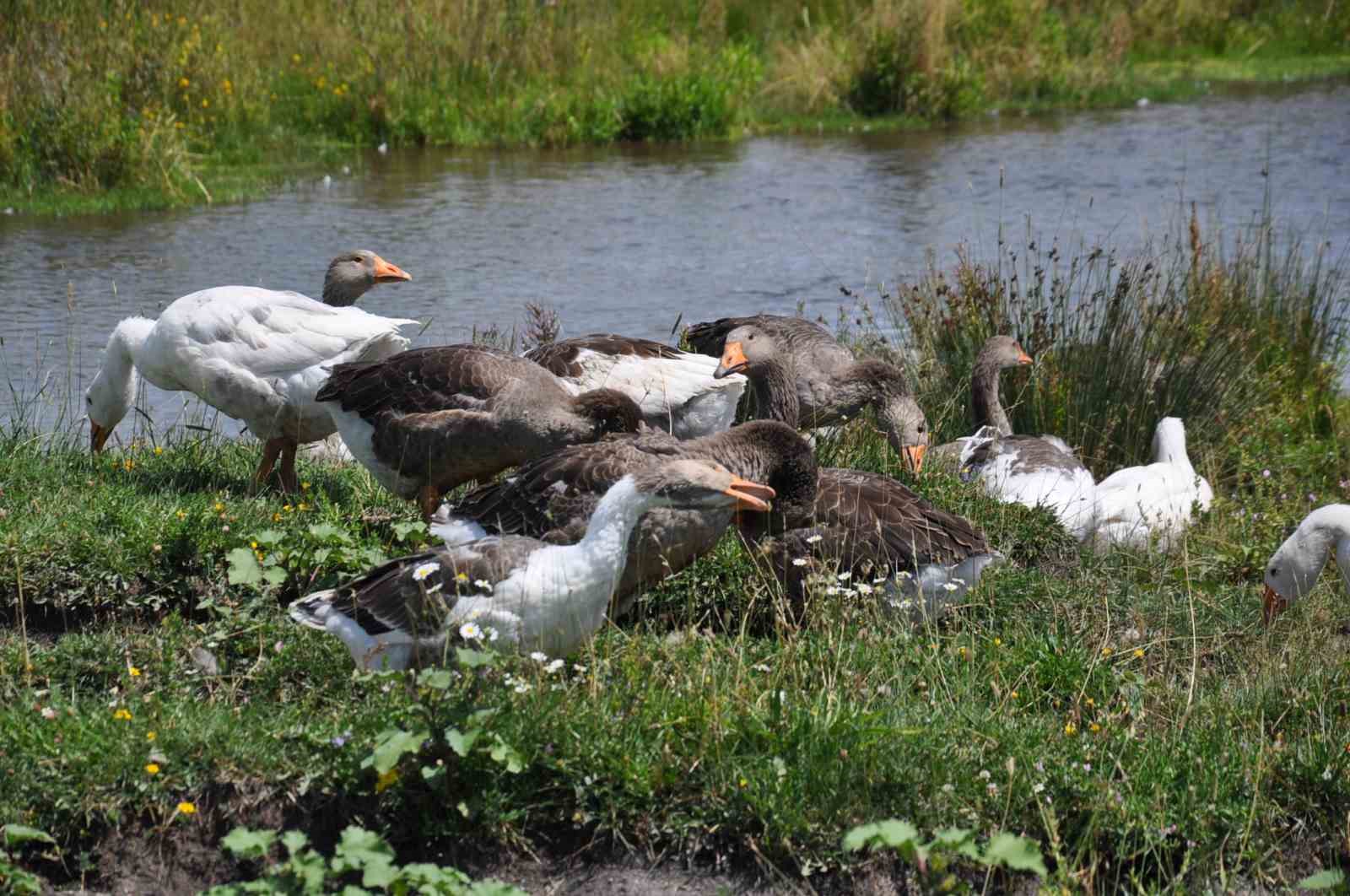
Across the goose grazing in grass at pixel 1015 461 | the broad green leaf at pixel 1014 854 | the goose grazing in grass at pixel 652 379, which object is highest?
the goose grazing in grass at pixel 652 379

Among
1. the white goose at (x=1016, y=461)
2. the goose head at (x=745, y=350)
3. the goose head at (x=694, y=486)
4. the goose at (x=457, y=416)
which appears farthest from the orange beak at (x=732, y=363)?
the goose head at (x=694, y=486)

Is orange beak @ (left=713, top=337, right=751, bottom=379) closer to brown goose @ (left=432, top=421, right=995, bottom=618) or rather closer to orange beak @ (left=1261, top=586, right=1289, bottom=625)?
brown goose @ (left=432, top=421, right=995, bottom=618)

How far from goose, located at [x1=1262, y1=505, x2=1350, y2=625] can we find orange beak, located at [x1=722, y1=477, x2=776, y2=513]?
2.70 meters

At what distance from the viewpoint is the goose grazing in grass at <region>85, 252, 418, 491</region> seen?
7.16 m

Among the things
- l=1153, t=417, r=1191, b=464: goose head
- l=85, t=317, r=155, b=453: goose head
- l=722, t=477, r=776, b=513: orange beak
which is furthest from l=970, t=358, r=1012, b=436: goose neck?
l=85, t=317, r=155, b=453: goose head

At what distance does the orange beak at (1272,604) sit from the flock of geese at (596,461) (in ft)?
0.04

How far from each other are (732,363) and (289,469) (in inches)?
87.5

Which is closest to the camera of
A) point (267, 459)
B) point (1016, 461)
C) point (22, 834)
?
point (22, 834)

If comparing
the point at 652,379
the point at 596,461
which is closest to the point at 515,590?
the point at 596,461

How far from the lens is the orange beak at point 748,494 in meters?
4.65

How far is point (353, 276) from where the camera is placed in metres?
8.38

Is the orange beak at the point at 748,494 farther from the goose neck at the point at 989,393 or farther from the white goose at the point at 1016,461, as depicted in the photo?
the goose neck at the point at 989,393

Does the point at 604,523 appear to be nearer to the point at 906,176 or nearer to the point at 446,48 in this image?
the point at 906,176

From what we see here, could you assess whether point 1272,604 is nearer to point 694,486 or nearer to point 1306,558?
point 1306,558
